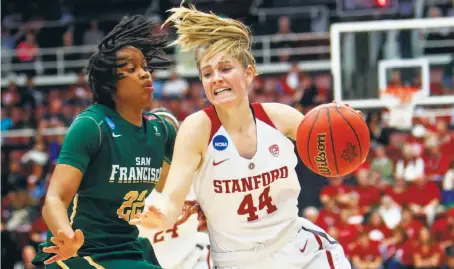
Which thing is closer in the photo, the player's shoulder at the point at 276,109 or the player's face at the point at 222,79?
the player's face at the point at 222,79

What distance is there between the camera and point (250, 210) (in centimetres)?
410

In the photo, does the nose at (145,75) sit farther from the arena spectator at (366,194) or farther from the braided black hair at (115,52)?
the arena spectator at (366,194)

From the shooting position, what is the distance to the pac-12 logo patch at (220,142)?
4.09 metres

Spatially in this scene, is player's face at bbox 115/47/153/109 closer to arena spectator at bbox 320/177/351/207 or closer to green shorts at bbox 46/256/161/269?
green shorts at bbox 46/256/161/269

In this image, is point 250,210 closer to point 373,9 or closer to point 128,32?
point 128,32

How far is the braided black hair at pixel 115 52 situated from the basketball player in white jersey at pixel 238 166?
268 millimetres

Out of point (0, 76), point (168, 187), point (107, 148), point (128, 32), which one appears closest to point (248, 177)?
point (168, 187)

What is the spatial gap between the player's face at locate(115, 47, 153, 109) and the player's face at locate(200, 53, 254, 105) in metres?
0.30

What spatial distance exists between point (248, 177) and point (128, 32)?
1021mm

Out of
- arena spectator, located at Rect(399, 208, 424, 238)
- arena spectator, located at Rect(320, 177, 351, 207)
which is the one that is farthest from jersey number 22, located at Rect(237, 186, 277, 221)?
arena spectator, located at Rect(320, 177, 351, 207)

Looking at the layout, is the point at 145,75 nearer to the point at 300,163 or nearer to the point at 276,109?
the point at 276,109

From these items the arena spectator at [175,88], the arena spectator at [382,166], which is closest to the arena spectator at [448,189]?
the arena spectator at [382,166]

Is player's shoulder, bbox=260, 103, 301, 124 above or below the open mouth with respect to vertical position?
below

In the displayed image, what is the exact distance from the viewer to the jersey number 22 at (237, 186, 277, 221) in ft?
13.4
